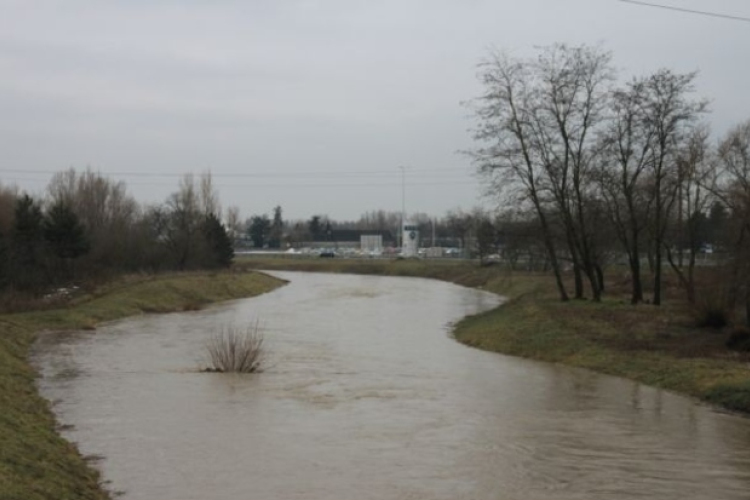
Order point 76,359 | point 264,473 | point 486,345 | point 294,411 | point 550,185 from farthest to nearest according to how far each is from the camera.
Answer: point 550,185 < point 486,345 < point 76,359 < point 294,411 < point 264,473

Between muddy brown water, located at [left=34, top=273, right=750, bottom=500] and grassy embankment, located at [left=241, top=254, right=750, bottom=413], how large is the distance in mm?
1009

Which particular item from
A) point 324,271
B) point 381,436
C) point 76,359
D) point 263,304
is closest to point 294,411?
point 381,436

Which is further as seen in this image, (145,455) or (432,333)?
(432,333)

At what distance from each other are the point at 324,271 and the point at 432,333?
75386 mm

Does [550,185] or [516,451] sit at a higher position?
[550,185]

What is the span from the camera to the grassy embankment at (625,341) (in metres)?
22.6

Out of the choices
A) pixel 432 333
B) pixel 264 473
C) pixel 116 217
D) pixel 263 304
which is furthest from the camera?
pixel 116 217

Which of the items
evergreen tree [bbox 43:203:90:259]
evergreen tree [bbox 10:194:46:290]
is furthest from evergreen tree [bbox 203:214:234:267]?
evergreen tree [bbox 10:194:46:290]

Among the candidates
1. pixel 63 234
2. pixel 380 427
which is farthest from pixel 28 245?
pixel 380 427

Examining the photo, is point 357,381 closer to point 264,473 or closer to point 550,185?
point 264,473

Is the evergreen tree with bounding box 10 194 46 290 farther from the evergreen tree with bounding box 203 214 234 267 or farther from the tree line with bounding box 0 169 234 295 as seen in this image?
the evergreen tree with bounding box 203 214 234 267

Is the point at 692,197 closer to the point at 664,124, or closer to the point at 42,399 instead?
the point at 664,124

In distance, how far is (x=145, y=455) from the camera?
1445cm

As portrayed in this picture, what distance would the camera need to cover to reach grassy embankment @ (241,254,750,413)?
891 inches
